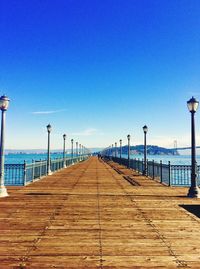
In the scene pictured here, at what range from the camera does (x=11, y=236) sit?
614 cm

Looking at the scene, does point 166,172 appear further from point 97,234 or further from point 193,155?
point 97,234

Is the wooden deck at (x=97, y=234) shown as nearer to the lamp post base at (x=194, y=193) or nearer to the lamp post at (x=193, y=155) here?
the lamp post base at (x=194, y=193)

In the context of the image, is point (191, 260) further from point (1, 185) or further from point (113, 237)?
point (1, 185)

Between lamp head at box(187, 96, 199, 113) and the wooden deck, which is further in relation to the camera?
lamp head at box(187, 96, 199, 113)

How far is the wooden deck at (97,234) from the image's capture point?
15.9 ft

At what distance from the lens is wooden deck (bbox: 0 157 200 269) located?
4859 mm

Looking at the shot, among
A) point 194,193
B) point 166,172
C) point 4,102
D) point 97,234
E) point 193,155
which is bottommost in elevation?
point 97,234

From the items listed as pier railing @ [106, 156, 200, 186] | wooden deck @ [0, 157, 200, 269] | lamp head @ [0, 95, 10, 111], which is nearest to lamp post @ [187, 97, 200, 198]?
wooden deck @ [0, 157, 200, 269]

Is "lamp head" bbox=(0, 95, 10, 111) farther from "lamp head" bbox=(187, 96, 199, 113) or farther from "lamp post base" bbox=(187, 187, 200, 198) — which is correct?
"lamp post base" bbox=(187, 187, 200, 198)

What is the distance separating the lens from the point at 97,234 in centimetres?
634

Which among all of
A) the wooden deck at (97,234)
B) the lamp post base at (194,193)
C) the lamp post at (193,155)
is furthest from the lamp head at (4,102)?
the lamp post base at (194,193)

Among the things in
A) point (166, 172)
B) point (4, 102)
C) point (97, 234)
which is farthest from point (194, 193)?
point (4, 102)

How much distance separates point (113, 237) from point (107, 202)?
4.27 m

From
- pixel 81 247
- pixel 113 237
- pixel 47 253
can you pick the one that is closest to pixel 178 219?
pixel 113 237
